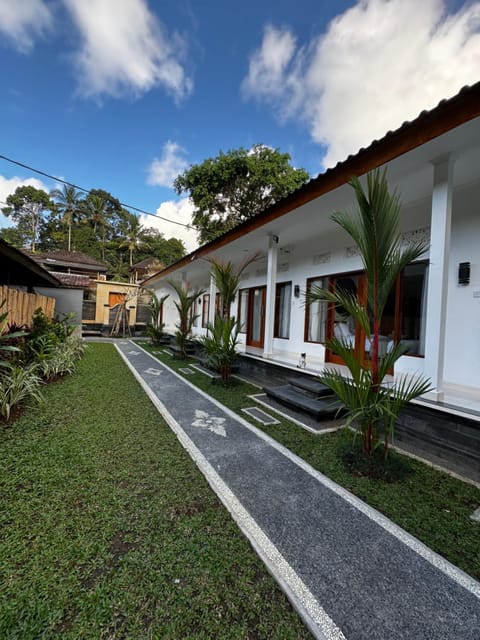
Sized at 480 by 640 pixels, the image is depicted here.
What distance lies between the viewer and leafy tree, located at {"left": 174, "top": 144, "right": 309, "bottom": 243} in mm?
16250

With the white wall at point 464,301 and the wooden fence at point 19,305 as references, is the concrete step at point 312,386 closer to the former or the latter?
the white wall at point 464,301

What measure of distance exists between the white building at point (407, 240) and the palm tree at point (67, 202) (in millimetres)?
33936

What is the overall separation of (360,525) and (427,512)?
1.91 feet

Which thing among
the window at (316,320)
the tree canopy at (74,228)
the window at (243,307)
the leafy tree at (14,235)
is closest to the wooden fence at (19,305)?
the window at (243,307)

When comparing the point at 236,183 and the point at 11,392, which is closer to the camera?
the point at 11,392

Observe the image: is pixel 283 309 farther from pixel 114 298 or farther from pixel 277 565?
pixel 114 298

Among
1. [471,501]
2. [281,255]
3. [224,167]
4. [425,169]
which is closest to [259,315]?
[281,255]

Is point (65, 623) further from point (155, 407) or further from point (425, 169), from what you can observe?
point (425, 169)

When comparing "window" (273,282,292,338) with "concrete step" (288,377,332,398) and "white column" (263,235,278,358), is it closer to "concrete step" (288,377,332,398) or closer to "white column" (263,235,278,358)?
"white column" (263,235,278,358)

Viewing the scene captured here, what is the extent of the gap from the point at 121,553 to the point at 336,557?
1.25 metres

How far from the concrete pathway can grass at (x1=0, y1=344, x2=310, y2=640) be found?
0.14 metres

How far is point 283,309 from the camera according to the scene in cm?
768

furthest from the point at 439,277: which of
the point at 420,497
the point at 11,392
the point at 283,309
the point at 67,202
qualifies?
the point at 67,202

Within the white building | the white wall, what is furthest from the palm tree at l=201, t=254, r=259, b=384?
the white wall
